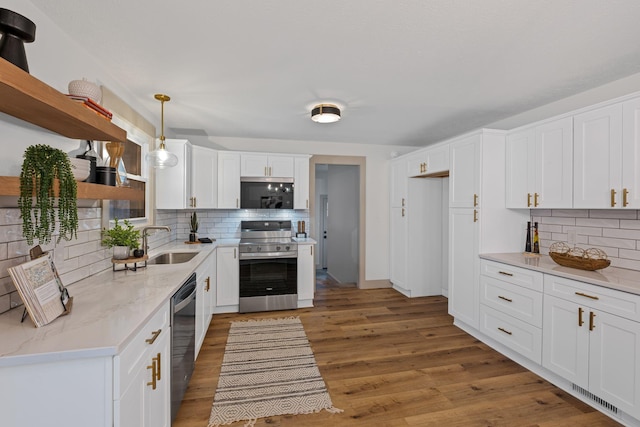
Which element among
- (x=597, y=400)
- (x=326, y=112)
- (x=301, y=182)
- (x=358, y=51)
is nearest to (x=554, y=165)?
(x=597, y=400)

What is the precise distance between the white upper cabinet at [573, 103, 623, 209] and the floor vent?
137cm

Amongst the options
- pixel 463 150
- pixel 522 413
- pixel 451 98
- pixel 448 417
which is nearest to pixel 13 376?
pixel 448 417

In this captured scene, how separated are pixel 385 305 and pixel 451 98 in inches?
110

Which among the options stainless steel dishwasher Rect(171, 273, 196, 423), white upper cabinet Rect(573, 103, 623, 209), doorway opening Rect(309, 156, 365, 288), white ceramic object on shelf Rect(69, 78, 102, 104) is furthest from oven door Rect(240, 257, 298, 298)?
white upper cabinet Rect(573, 103, 623, 209)

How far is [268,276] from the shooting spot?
12.9 ft

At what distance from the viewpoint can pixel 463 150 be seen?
3332 millimetres

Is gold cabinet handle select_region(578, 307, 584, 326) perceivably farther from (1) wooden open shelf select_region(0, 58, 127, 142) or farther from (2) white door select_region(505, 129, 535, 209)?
(1) wooden open shelf select_region(0, 58, 127, 142)

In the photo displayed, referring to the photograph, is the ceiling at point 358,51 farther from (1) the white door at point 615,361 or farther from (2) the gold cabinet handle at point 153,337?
(1) the white door at point 615,361

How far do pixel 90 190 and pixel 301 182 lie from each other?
306cm

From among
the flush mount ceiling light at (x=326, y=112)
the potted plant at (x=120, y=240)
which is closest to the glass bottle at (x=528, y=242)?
the flush mount ceiling light at (x=326, y=112)

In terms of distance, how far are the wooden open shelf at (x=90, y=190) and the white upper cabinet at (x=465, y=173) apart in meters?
3.12

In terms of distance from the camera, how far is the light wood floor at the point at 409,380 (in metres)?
1.99

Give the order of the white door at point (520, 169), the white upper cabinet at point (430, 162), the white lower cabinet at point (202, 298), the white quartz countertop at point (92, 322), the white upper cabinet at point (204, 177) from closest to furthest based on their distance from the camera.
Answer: the white quartz countertop at point (92, 322) < the white lower cabinet at point (202, 298) < the white door at point (520, 169) < the white upper cabinet at point (430, 162) < the white upper cabinet at point (204, 177)

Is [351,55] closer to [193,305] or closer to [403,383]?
→ [193,305]
